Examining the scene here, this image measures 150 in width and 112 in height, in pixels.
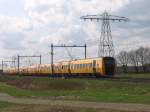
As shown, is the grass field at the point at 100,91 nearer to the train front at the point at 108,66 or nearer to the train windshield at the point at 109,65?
the train front at the point at 108,66

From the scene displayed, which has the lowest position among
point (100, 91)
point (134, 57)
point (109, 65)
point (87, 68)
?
point (100, 91)

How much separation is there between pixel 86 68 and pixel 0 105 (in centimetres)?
3474

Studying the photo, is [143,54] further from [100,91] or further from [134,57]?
[100,91]

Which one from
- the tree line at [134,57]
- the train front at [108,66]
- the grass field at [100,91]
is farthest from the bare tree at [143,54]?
the grass field at [100,91]

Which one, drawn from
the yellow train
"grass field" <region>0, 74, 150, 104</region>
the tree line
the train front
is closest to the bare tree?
the tree line

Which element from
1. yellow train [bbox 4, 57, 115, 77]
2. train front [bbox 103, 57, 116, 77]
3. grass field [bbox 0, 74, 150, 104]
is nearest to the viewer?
grass field [bbox 0, 74, 150, 104]

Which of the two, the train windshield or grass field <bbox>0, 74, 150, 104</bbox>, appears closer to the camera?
grass field <bbox>0, 74, 150, 104</bbox>

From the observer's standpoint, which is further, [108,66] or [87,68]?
[87,68]

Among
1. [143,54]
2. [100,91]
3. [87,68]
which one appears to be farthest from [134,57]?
[100,91]

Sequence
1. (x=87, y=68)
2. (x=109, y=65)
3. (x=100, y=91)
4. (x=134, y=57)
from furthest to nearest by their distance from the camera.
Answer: (x=134, y=57)
(x=87, y=68)
(x=109, y=65)
(x=100, y=91)

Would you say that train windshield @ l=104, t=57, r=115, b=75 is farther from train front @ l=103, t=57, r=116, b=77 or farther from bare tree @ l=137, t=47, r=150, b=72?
bare tree @ l=137, t=47, r=150, b=72

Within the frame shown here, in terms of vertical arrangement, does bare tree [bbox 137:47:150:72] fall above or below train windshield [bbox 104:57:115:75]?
above

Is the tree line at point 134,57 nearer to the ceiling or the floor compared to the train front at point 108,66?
nearer to the ceiling

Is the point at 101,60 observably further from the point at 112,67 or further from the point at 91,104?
the point at 91,104
